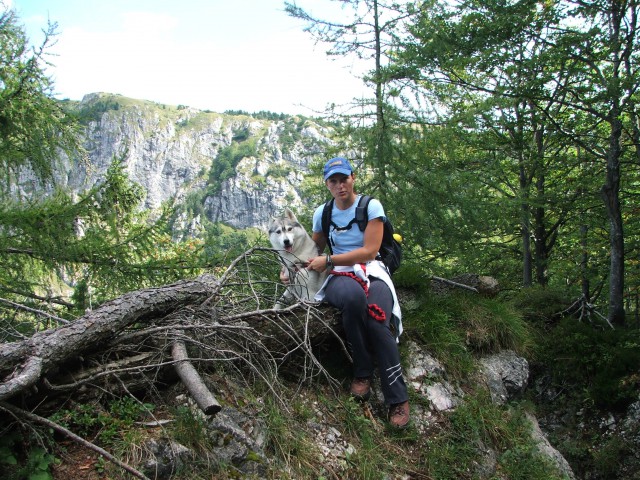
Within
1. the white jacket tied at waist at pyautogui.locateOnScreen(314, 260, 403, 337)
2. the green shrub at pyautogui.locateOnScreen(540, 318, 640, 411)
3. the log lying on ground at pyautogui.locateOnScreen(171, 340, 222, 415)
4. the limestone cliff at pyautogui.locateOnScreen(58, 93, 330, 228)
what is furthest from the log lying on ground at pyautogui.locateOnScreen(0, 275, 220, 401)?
the limestone cliff at pyautogui.locateOnScreen(58, 93, 330, 228)

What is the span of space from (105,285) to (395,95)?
4.88 m

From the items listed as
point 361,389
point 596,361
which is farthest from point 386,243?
point 596,361

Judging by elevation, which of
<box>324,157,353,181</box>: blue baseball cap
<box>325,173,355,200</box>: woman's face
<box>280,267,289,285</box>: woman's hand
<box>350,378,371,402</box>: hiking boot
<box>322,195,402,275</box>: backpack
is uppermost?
<box>324,157,353,181</box>: blue baseball cap

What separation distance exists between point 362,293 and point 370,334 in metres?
0.37

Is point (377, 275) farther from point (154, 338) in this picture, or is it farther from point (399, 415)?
point (154, 338)

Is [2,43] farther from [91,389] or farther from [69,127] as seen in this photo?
[91,389]

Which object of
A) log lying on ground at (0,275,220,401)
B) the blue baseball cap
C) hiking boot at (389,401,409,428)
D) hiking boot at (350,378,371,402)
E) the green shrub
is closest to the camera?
log lying on ground at (0,275,220,401)

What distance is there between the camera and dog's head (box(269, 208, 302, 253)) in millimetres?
5047

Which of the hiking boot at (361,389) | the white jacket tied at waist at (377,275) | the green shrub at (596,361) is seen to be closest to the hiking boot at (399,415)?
the hiking boot at (361,389)

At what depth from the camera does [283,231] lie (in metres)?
5.16

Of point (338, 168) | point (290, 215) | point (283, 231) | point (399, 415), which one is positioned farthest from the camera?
point (290, 215)

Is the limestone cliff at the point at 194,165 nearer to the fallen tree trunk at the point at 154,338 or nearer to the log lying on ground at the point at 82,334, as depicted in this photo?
the fallen tree trunk at the point at 154,338

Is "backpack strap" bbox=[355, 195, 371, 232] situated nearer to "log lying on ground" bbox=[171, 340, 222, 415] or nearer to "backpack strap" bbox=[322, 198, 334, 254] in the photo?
"backpack strap" bbox=[322, 198, 334, 254]

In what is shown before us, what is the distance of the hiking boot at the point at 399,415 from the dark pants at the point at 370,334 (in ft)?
0.19
